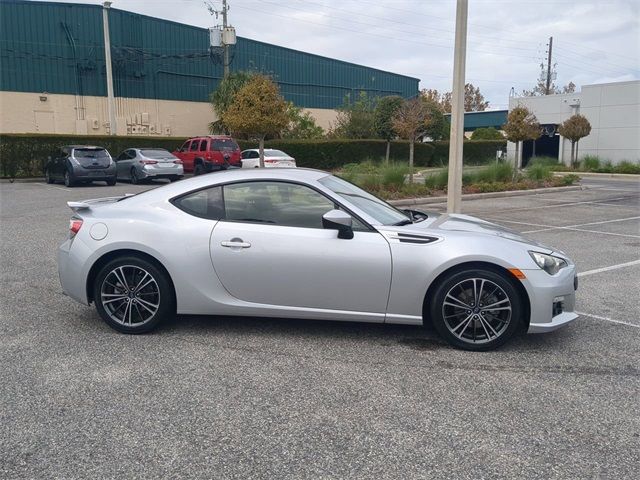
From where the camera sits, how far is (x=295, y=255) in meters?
4.87

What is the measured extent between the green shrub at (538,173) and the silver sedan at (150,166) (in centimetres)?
1292

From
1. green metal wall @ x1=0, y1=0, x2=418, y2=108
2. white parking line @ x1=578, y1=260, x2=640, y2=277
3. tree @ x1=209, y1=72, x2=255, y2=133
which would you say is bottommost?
white parking line @ x1=578, y1=260, x2=640, y2=277

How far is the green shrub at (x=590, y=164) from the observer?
109ft

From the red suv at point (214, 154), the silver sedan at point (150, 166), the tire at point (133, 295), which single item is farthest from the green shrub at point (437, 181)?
the tire at point (133, 295)

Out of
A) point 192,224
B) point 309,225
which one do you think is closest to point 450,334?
point 309,225

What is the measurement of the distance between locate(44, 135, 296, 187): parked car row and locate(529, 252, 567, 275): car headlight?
57.5 ft

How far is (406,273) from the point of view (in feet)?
15.6

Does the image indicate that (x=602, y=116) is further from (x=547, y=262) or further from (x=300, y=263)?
(x=300, y=263)

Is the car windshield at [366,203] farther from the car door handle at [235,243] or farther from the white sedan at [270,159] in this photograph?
the white sedan at [270,159]

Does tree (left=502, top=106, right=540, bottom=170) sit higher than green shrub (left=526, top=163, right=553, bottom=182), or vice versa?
tree (left=502, top=106, right=540, bottom=170)

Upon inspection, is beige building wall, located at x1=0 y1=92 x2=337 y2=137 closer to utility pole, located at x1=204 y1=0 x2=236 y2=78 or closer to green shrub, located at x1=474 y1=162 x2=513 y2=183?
utility pole, located at x1=204 y1=0 x2=236 y2=78

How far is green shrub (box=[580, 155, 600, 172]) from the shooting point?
33375 millimetres

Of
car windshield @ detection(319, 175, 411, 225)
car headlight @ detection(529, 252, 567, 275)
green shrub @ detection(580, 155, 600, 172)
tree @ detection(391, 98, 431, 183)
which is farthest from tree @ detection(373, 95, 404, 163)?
car headlight @ detection(529, 252, 567, 275)

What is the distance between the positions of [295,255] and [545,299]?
6.44 ft
